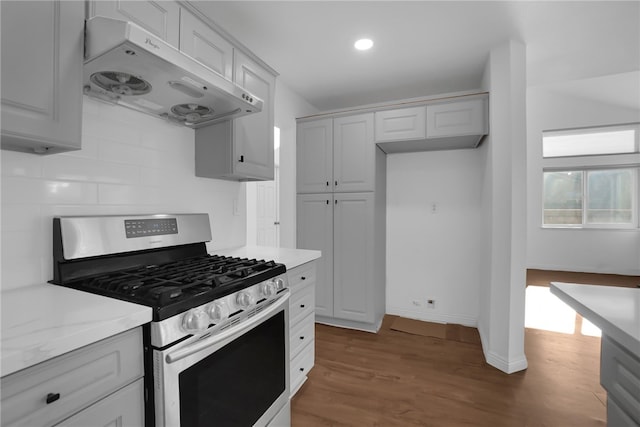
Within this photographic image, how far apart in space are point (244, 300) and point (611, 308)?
1.27 metres

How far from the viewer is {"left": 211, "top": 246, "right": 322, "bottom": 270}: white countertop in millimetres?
1792

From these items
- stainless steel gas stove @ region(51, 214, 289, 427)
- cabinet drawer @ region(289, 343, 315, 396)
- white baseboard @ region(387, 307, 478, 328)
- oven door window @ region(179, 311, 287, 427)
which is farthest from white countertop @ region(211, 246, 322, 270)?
white baseboard @ region(387, 307, 478, 328)

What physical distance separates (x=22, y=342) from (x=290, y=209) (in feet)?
9.10

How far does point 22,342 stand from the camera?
69cm

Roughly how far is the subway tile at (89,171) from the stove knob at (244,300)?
0.90 metres

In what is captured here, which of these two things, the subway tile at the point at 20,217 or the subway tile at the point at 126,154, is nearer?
the subway tile at the point at 20,217

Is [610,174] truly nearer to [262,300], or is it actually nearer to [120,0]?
[262,300]

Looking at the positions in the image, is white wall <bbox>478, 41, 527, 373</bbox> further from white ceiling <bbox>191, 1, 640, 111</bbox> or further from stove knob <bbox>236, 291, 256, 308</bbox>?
stove knob <bbox>236, 291, 256, 308</bbox>

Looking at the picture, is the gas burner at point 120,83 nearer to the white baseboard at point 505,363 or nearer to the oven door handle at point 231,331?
the oven door handle at point 231,331

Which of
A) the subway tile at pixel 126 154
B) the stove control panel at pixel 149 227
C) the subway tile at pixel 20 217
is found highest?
the subway tile at pixel 126 154

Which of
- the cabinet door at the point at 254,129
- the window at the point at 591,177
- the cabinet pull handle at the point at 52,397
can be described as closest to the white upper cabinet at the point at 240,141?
the cabinet door at the point at 254,129

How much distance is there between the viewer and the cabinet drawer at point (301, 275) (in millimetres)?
1835

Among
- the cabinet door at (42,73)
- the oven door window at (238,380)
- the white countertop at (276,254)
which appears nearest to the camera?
the cabinet door at (42,73)

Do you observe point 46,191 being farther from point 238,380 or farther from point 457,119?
point 457,119
